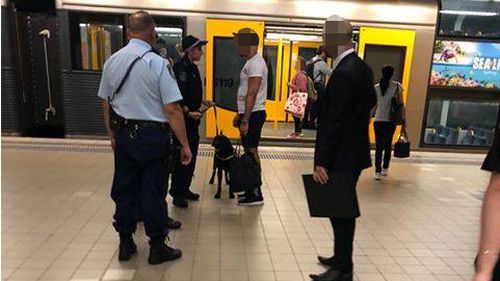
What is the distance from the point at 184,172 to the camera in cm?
392

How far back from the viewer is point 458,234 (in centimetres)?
366

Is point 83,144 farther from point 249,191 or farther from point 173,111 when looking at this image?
point 173,111

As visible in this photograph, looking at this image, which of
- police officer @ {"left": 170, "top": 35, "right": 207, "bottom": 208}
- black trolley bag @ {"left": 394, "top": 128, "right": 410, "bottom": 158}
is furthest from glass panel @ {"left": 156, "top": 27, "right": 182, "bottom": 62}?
black trolley bag @ {"left": 394, "top": 128, "right": 410, "bottom": 158}

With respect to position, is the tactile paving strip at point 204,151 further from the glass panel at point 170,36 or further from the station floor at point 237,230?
the glass panel at point 170,36

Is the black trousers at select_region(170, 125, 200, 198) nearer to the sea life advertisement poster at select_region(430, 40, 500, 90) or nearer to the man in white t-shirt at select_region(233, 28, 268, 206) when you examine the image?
the man in white t-shirt at select_region(233, 28, 268, 206)

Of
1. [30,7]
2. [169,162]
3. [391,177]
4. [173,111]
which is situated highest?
[30,7]

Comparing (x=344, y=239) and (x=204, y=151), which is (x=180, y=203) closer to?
(x=344, y=239)

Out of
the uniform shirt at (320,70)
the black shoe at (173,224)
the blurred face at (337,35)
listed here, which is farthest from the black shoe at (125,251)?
the uniform shirt at (320,70)

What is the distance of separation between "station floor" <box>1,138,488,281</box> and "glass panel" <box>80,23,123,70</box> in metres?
1.85

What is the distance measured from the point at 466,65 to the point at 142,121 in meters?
6.36

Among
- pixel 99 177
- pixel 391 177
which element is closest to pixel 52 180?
pixel 99 177

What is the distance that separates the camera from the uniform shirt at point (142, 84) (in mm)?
2602

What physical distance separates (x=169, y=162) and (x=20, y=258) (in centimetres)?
124

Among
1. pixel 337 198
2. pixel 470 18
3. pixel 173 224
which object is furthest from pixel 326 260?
pixel 470 18
